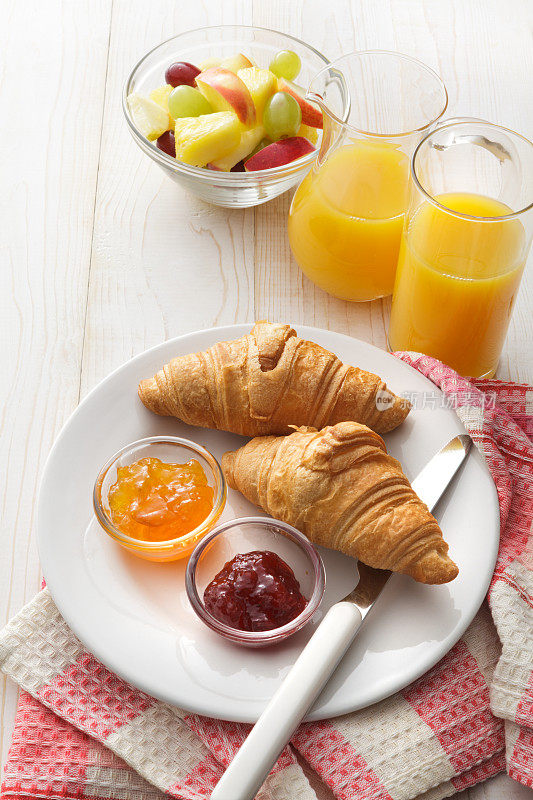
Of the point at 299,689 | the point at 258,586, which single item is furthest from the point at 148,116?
the point at 299,689

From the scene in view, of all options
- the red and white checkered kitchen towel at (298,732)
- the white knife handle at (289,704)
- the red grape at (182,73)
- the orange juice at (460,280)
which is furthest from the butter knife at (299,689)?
the red grape at (182,73)

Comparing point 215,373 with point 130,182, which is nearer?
point 215,373

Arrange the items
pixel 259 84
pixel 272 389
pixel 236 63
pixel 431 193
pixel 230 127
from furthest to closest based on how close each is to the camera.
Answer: pixel 236 63 < pixel 259 84 < pixel 230 127 < pixel 431 193 < pixel 272 389

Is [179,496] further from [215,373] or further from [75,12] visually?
[75,12]

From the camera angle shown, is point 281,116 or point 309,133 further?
point 309,133

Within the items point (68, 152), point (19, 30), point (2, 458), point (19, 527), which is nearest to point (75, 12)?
point (19, 30)

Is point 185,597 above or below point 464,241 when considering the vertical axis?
below

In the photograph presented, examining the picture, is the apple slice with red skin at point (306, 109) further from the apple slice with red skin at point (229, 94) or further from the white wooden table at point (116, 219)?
the white wooden table at point (116, 219)

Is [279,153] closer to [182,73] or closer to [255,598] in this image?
[182,73]
